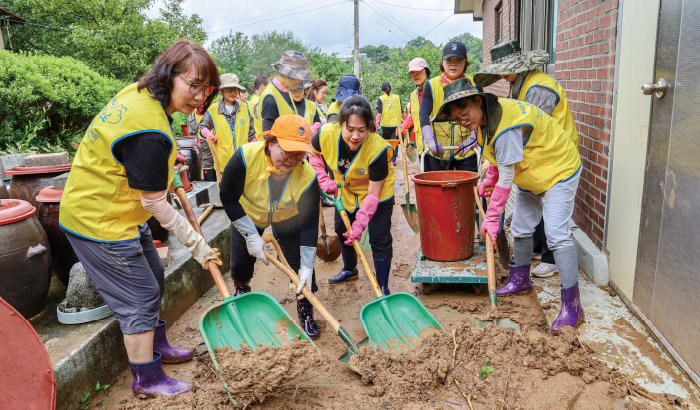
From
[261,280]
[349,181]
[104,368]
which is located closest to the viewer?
[104,368]

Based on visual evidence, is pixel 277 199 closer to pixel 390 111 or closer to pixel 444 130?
pixel 444 130

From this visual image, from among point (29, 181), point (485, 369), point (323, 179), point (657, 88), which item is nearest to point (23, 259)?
point (29, 181)

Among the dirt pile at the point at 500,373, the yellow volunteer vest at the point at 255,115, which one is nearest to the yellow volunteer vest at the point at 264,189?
the dirt pile at the point at 500,373

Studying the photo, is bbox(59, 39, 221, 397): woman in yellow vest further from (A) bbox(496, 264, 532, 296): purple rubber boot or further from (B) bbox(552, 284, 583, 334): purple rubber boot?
(A) bbox(496, 264, 532, 296): purple rubber boot

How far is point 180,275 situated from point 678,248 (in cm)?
345

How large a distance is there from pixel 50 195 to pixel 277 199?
5.78 ft

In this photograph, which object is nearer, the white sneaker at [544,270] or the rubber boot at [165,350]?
the rubber boot at [165,350]

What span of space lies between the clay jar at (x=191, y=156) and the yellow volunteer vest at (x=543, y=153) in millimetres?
5476

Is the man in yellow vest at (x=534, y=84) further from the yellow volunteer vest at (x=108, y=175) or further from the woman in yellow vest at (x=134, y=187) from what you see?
the yellow volunteer vest at (x=108, y=175)

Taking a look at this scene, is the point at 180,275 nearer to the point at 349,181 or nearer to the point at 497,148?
the point at 349,181

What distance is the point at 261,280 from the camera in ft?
15.6

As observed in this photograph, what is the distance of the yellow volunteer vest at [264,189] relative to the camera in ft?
9.80

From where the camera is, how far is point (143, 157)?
224 cm

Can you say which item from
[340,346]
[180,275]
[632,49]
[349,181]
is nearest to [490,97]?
[632,49]
